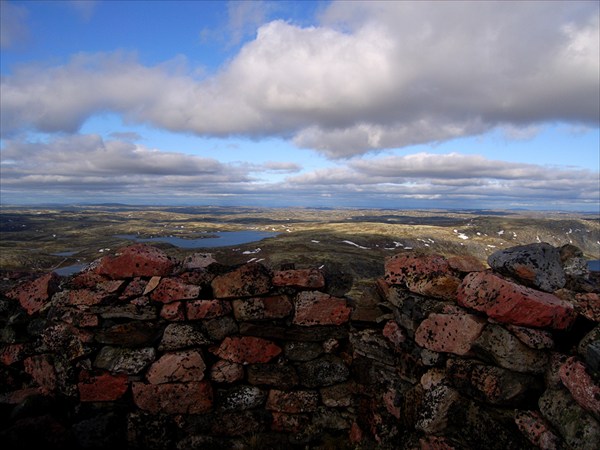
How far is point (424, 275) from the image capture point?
26.3ft

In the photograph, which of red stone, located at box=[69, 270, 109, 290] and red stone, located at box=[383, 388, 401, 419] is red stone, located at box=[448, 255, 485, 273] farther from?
red stone, located at box=[69, 270, 109, 290]

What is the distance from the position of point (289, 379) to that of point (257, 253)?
144536 millimetres

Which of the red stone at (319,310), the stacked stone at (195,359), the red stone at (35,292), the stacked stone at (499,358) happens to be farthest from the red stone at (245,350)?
the red stone at (35,292)

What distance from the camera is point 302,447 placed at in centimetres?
862

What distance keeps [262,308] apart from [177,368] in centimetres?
236

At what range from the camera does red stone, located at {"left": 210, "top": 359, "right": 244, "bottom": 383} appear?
8641mm

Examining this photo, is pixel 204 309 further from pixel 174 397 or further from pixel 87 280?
pixel 87 280

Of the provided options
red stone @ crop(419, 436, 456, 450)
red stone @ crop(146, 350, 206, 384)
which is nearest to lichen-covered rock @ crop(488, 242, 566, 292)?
red stone @ crop(419, 436, 456, 450)

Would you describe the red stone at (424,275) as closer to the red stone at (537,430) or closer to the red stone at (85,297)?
the red stone at (537,430)

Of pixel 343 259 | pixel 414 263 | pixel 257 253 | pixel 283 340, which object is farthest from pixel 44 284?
pixel 257 253

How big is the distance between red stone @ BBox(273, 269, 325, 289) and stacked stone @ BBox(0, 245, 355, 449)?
0.08 feet

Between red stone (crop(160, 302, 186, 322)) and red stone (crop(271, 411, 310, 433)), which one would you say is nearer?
red stone (crop(160, 302, 186, 322))

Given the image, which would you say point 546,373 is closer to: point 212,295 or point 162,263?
point 212,295

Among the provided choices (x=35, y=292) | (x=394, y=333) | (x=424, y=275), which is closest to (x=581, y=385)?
(x=424, y=275)
